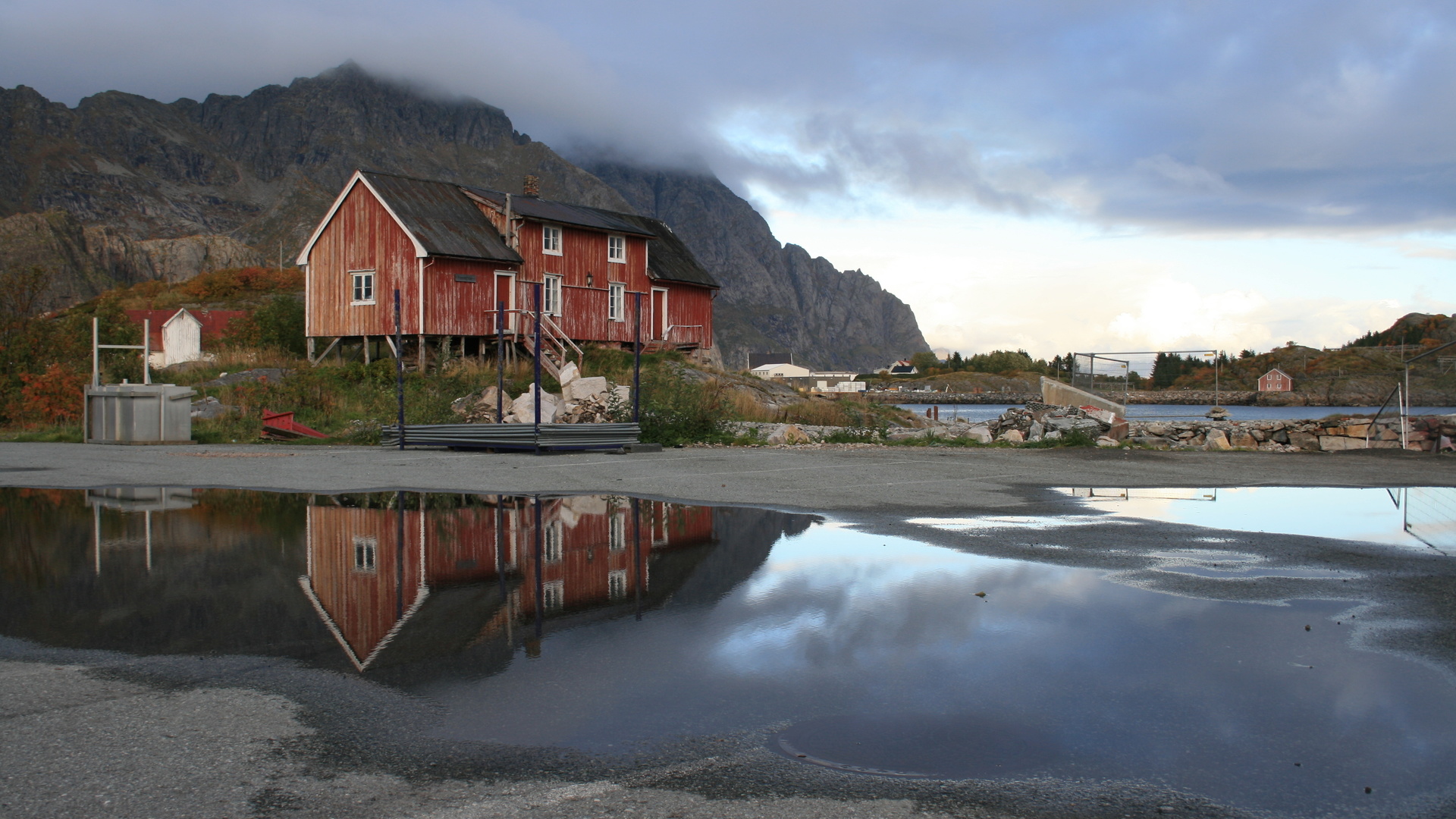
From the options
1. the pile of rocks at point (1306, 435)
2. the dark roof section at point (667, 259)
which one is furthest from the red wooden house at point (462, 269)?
the pile of rocks at point (1306, 435)

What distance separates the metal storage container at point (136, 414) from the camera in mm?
23516

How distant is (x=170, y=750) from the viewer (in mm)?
4148

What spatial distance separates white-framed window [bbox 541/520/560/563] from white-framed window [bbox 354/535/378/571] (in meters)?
1.41

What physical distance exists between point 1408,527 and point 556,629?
9.33 metres

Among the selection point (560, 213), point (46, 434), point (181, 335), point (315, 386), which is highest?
point (560, 213)

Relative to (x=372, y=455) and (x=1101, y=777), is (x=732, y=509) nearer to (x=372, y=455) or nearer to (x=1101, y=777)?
(x=1101, y=777)

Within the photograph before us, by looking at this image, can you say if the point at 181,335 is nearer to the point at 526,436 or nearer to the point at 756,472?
the point at 526,436

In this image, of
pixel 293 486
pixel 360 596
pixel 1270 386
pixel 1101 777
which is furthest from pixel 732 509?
pixel 1270 386

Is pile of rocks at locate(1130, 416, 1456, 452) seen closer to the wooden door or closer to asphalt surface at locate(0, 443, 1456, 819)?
asphalt surface at locate(0, 443, 1456, 819)

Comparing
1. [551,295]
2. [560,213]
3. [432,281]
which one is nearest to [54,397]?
[432,281]

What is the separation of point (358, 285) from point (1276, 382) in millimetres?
101848

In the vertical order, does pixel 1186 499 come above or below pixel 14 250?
below

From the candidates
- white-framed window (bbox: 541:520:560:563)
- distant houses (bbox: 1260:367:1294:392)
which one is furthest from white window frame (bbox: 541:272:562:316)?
distant houses (bbox: 1260:367:1294:392)

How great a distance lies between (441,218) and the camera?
37.0 meters
